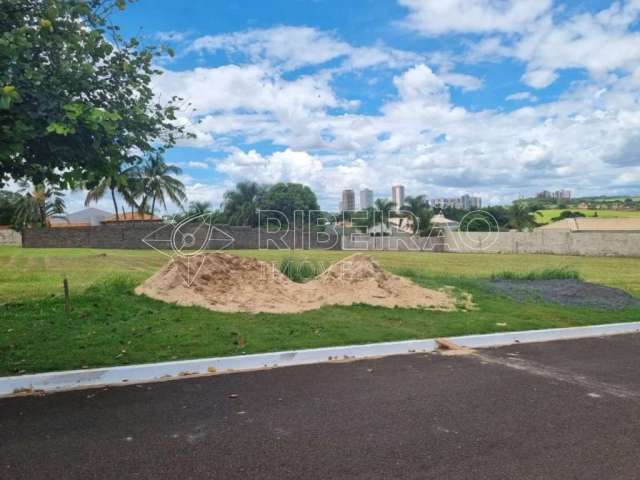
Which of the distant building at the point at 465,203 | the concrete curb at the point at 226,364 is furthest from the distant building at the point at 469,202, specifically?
the concrete curb at the point at 226,364

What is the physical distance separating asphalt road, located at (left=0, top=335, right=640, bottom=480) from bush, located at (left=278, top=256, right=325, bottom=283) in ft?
20.3

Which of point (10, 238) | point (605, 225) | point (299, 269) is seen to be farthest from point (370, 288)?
point (605, 225)

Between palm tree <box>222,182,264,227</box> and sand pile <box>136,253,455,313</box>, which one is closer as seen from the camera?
sand pile <box>136,253,455,313</box>

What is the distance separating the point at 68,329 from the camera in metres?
7.71

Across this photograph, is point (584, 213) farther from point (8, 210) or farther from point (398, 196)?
point (8, 210)

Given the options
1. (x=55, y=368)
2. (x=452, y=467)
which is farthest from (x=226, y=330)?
(x=452, y=467)

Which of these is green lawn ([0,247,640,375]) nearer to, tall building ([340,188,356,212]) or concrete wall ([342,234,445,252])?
tall building ([340,188,356,212])

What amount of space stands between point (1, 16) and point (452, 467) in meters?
5.43

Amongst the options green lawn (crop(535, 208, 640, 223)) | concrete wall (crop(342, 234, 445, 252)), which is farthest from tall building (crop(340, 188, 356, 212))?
green lawn (crop(535, 208, 640, 223))

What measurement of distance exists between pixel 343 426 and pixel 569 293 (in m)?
9.66

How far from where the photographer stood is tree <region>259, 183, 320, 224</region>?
63.4m

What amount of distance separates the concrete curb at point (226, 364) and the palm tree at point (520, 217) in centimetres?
5114

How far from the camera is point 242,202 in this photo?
2382 inches

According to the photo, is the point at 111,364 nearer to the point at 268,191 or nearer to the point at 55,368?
the point at 55,368
